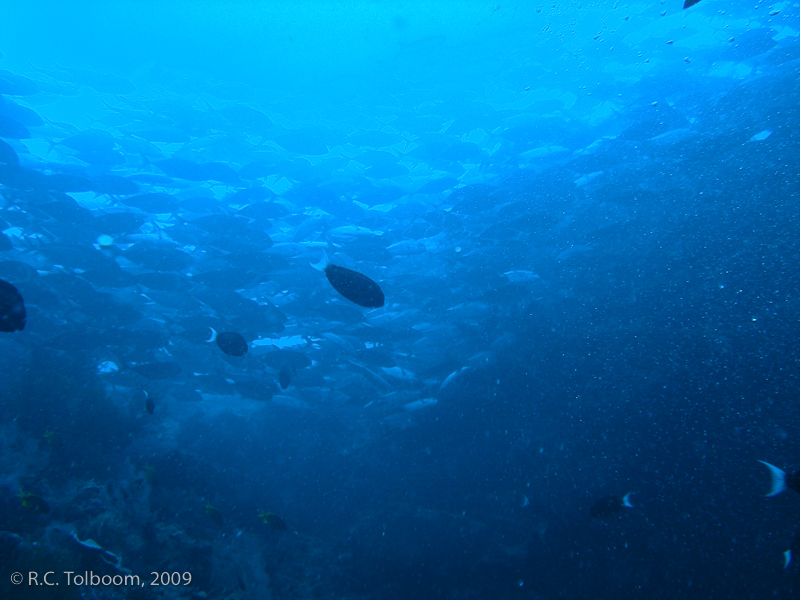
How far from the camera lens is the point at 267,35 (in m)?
10.1

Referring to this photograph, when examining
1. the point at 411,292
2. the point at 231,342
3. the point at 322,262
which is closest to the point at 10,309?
the point at 231,342

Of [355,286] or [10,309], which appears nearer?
[355,286]

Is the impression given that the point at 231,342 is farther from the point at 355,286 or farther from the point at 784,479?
the point at 784,479

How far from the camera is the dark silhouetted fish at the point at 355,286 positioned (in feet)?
17.0

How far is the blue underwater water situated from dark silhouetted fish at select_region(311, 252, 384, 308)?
179 inches

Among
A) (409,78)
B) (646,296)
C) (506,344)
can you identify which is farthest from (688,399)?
(409,78)

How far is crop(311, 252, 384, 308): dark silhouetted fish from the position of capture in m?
5.18

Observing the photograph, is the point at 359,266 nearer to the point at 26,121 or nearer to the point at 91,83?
the point at 91,83

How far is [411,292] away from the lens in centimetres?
1512

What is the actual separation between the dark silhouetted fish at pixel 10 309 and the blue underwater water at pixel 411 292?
0.22 ft

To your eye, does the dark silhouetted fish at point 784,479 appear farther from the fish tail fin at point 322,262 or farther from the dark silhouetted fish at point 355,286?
the fish tail fin at point 322,262

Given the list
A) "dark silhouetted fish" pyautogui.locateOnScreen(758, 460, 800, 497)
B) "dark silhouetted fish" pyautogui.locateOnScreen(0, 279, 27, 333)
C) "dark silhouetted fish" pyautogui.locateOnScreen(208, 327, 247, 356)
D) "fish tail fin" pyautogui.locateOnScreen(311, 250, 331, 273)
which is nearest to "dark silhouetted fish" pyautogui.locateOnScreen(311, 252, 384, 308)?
"dark silhouetted fish" pyautogui.locateOnScreen(208, 327, 247, 356)

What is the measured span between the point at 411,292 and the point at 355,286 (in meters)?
9.77

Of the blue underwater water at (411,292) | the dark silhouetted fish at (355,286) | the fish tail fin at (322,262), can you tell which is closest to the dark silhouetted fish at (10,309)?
the blue underwater water at (411,292)
